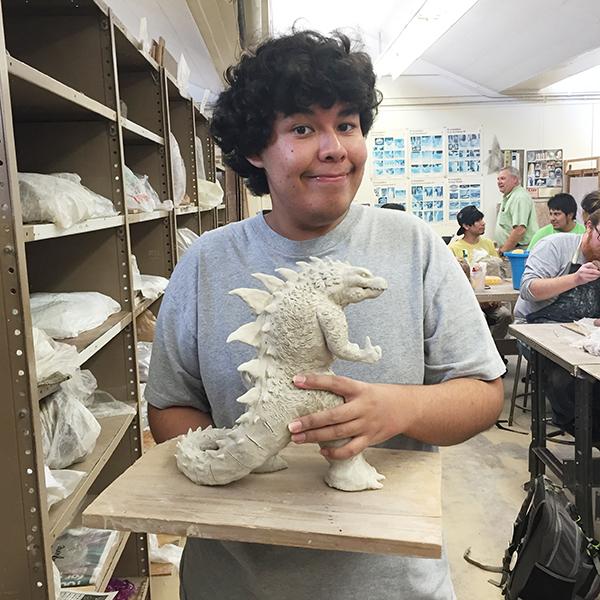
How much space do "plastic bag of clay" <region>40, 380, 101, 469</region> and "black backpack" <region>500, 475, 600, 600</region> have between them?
1675 mm

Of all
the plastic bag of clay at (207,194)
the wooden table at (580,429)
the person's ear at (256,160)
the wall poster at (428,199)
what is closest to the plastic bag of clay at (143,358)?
the plastic bag of clay at (207,194)

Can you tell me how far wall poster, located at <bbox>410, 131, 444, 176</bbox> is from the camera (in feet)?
24.6

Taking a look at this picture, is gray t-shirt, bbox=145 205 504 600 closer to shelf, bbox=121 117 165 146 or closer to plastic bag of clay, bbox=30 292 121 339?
plastic bag of clay, bbox=30 292 121 339

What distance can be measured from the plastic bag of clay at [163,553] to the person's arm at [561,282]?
2414 millimetres

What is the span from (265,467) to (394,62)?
5.92 m

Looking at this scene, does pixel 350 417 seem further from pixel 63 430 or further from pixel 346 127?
pixel 63 430

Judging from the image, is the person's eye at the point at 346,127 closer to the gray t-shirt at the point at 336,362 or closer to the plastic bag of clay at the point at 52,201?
the gray t-shirt at the point at 336,362

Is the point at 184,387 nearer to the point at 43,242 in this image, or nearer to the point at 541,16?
the point at 43,242

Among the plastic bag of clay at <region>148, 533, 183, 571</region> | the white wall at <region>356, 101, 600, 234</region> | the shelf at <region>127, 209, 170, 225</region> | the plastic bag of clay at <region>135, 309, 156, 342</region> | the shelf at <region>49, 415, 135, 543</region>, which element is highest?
the white wall at <region>356, 101, 600, 234</region>

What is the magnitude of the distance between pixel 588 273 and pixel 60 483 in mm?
2923

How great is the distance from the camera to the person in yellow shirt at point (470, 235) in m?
5.19

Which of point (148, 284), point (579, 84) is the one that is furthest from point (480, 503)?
point (579, 84)

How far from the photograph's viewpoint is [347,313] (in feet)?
3.57

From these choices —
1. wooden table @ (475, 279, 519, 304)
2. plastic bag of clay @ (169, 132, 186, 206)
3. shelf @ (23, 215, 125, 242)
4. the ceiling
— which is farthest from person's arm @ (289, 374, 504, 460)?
wooden table @ (475, 279, 519, 304)
